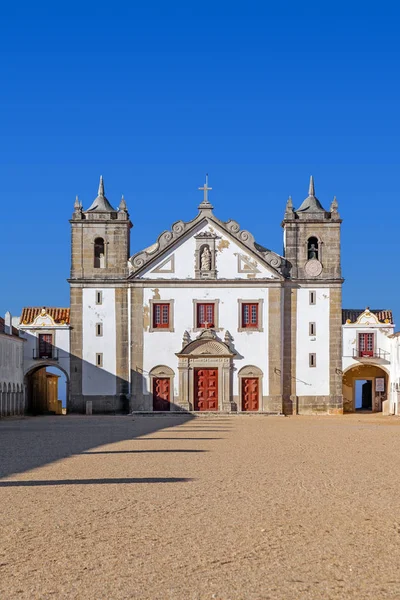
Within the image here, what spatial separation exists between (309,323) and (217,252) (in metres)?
5.94

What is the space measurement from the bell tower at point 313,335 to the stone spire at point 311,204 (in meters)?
2.52

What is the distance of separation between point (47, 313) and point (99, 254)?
413 cm

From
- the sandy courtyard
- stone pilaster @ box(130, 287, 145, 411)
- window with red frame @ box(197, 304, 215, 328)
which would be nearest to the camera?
the sandy courtyard

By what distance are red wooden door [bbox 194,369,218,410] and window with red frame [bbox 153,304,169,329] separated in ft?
9.47

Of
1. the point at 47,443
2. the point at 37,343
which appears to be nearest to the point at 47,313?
the point at 37,343

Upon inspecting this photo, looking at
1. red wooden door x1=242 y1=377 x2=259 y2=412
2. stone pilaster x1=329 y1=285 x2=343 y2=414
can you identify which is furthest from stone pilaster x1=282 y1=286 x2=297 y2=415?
stone pilaster x1=329 y1=285 x2=343 y2=414

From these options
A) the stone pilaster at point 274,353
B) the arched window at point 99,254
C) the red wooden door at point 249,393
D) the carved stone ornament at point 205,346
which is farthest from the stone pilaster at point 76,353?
the stone pilaster at point 274,353

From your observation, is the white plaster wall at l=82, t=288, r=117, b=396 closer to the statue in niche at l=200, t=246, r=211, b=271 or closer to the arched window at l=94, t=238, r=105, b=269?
the arched window at l=94, t=238, r=105, b=269

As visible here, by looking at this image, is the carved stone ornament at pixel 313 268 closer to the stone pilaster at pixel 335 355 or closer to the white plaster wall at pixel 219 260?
the stone pilaster at pixel 335 355

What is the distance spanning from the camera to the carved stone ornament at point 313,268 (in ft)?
159

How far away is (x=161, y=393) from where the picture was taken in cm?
4753

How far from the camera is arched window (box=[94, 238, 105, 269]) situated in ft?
160

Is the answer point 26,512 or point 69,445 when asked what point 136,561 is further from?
point 69,445

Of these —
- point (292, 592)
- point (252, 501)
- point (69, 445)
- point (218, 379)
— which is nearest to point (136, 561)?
point (292, 592)
